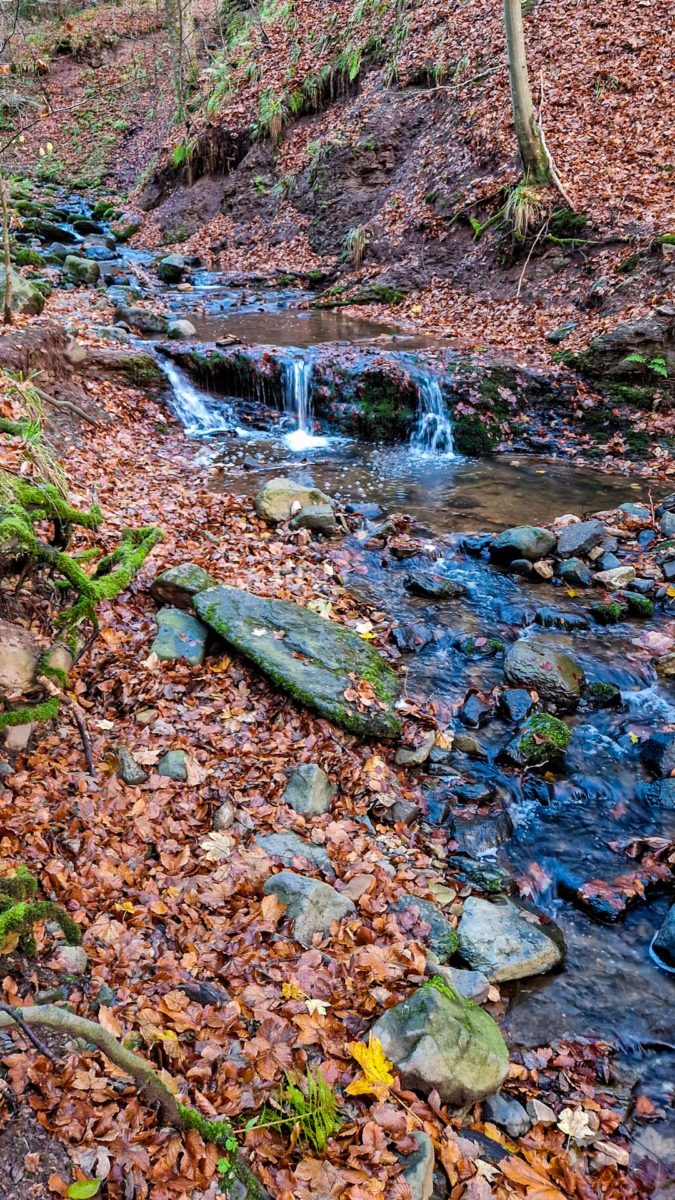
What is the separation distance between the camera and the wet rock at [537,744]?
16.5 ft

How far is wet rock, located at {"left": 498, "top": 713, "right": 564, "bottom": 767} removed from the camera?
16.5 ft

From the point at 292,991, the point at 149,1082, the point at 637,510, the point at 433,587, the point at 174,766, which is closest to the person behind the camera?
the point at 149,1082

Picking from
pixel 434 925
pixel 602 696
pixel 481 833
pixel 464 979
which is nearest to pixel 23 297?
pixel 602 696

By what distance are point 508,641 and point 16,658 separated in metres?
4.34

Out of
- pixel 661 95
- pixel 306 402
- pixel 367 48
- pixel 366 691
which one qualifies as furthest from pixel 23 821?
pixel 367 48

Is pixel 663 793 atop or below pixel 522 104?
below

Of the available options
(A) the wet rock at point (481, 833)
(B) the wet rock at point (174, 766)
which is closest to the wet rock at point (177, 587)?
(B) the wet rock at point (174, 766)

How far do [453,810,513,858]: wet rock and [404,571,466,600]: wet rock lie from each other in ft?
9.30

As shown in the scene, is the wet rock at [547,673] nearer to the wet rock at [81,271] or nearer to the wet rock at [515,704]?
the wet rock at [515,704]

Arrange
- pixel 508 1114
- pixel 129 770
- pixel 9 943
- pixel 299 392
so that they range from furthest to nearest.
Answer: pixel 299 392
pixel 129 770
pixel 508 1114
pixel 9 943

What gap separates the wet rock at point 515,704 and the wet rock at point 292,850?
2.14 meters

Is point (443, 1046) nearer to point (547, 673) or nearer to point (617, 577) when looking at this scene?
point (547, 673)

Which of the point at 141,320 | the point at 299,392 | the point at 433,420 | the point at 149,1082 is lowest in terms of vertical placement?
the point at 149,1082

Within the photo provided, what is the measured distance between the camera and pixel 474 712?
17.9 ft
